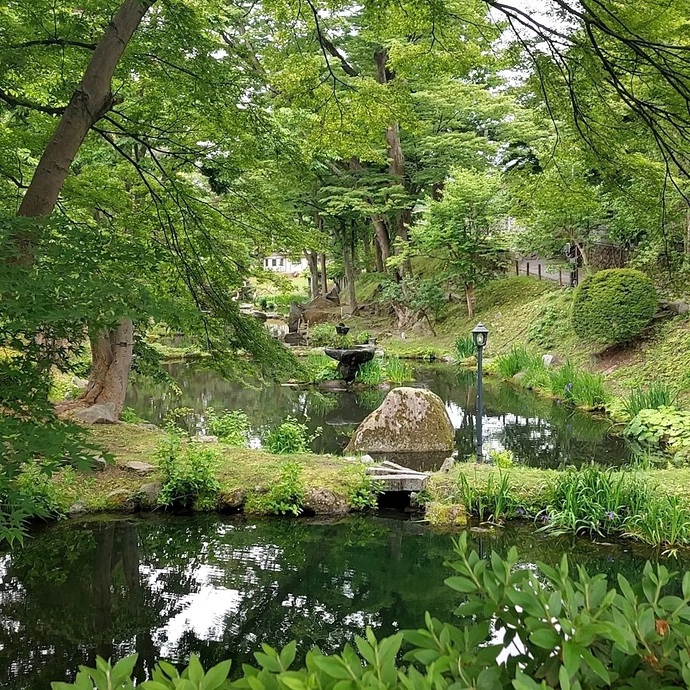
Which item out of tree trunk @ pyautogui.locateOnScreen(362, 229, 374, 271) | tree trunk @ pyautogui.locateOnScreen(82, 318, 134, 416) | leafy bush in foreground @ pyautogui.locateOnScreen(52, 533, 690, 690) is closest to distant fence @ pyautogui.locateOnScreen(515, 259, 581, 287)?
tree trunk @ pyautogui.locateOnScreen(362, 229, 374, 271)

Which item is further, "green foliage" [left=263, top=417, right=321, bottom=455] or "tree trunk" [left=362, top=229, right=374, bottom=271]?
"tree trunk" [left=362, top=229, right=374, bottom=271]

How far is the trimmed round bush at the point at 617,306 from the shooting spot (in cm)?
1111

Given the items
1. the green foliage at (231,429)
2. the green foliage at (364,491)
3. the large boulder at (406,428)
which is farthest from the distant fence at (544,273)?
the green foliage at (364,491)

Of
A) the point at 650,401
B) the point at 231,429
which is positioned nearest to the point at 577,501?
the point at 650,401

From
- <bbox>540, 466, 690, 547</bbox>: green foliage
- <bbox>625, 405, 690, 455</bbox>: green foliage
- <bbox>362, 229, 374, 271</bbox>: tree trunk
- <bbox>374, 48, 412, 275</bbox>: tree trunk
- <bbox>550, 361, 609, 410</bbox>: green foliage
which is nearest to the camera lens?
<bbox>540, 466, 690, 547</bbox>: green foliage

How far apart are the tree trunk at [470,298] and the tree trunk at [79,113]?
15.1 m

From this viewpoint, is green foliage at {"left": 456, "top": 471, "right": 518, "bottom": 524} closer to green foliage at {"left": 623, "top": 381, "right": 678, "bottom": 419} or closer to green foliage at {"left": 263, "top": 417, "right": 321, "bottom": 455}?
green foliage at {"left": 263, "top": 417, "right": 321, "bottom": 455}

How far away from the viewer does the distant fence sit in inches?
631

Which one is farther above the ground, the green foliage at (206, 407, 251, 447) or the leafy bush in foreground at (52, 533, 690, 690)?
the green foliage at (206, 407, 251, 447)

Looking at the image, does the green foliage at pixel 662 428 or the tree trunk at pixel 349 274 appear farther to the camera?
the tree trunk at pixel 349 274

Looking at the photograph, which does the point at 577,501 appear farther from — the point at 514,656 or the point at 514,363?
the point at 514,363

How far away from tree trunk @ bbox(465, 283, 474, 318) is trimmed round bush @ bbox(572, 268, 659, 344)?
6.07 meters

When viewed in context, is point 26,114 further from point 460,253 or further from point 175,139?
point 460,253

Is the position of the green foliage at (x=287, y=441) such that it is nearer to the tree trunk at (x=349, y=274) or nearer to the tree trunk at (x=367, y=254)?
the tree trunk at (x=349, y=274)
